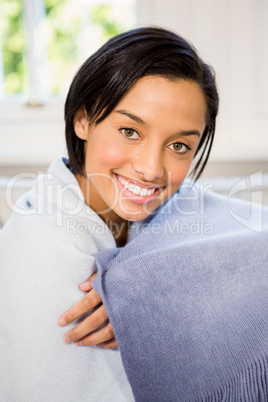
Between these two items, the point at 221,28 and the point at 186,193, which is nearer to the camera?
the point at 186,193

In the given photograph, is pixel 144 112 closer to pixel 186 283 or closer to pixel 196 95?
pixel 196 95

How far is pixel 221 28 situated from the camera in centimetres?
156

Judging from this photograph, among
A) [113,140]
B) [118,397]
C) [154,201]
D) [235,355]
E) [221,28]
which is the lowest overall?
[118,397]

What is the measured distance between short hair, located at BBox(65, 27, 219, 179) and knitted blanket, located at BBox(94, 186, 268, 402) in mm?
327

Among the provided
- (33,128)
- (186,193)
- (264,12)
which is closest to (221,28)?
(264,12)

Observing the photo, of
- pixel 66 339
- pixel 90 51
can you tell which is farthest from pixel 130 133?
pixel 90 51

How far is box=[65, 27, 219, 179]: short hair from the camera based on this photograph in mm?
877

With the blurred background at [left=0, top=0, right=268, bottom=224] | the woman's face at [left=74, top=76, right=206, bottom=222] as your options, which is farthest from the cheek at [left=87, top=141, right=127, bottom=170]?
the blurred background at [left=0, top=0, right=268, bottom=224]

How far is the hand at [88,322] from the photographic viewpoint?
0.81 m

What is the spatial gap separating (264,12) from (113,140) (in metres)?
1.00

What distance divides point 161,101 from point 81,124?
25 centimetres

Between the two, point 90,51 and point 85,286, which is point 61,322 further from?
point 90,51


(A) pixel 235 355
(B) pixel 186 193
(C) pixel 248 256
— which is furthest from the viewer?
(B) pixel 186 193

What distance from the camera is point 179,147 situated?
95cm
